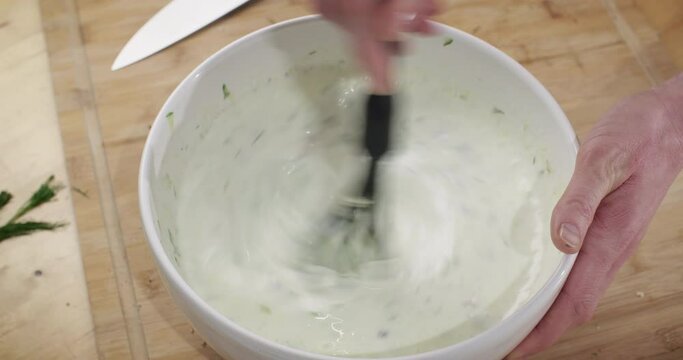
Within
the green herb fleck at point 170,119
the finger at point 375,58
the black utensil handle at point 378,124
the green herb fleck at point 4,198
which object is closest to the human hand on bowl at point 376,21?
the finger at point 375,58

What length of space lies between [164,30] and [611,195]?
508mm

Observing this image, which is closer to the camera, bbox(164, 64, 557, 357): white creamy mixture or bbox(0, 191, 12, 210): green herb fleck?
bbox(164, 64, 557, 357): white creamy mixture

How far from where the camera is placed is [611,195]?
751 millimetres

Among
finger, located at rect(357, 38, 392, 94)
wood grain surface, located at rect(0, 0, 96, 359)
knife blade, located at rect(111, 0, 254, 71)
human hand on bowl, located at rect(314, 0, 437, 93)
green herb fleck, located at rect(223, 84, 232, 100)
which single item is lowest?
wood grain surface, located at rect(0, 0, 96, 359)

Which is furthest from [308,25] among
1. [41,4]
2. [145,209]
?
[41,4]

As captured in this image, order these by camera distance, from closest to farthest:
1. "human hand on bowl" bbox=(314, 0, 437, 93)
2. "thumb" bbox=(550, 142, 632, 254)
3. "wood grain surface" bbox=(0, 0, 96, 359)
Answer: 1. "human hand on bowl" bbox=(314, 0, 437, 93)
2. "thumb" bbox=(550, 142, 632, 254)
3. "wood grain surface" bbox=(0, 0, 96, 359)

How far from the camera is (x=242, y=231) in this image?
30.5 inches

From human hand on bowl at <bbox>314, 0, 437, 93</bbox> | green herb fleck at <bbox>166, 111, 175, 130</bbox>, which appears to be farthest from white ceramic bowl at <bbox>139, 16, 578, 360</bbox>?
human hand on bowl at <bbox>314, 0, 437, 93</bbox>

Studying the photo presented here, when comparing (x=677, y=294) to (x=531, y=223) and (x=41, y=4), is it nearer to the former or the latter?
(x=531, y=223)

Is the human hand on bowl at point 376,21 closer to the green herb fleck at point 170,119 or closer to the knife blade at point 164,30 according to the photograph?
the green herb fleck at point 170,119

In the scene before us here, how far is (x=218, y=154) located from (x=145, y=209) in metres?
0.17

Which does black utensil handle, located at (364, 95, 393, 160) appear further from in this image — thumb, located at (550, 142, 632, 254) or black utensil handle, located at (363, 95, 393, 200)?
thumb, located at (550, 142, 632, 254)

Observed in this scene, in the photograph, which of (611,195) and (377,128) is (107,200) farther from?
(611,195)

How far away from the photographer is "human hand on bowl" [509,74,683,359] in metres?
0.67
